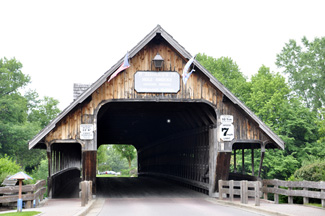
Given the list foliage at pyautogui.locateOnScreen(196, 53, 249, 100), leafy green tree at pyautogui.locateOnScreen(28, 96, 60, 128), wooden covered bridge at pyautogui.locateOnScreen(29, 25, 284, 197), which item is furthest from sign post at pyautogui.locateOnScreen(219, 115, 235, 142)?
leafy green tree at pyautogui.locateOnScreen(28, 96, 60, 128)

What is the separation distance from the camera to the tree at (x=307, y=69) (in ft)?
177

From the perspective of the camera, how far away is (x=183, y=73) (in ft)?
64.6

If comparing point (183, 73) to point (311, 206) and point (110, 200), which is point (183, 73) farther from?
point (311, 206)

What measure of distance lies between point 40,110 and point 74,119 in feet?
205

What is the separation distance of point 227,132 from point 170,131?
12024 mm

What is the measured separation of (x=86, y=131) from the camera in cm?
1980

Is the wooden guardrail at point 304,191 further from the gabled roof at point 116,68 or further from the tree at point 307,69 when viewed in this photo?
the tree at point 307,69

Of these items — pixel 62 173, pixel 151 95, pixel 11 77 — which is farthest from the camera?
pixel 11 77

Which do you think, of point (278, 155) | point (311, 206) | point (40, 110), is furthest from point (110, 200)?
point (40, 110)

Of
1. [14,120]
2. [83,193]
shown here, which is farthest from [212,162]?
[14,120]

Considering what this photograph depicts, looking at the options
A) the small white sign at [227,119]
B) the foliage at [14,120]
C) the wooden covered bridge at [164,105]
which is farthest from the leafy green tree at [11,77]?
the small white sign at [227,119]

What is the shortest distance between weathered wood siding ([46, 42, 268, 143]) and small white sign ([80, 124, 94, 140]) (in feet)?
0.64

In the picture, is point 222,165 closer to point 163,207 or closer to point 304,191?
point 163,207

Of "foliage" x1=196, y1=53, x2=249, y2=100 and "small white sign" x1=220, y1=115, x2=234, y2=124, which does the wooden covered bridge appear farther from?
"foliage" x1=196, y1=53, x2=249, y2=100
